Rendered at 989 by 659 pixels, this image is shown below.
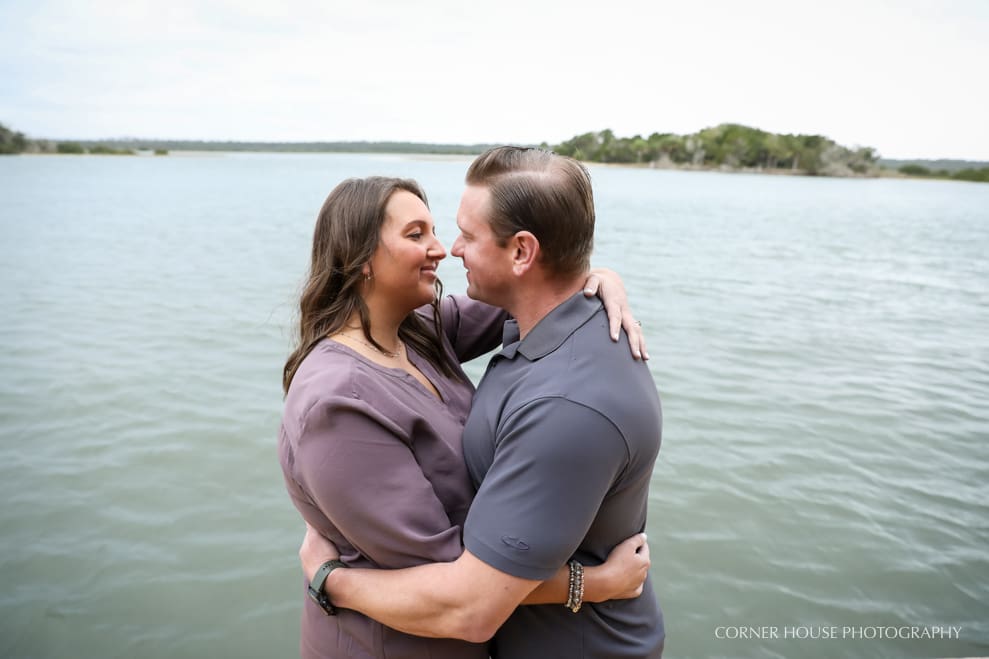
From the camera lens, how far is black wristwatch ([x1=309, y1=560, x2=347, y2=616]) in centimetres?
200

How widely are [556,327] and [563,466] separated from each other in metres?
0.49

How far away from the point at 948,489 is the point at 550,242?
591 centimetres

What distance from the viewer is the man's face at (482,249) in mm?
2076

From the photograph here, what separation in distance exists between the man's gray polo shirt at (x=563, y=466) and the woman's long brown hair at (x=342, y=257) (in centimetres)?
54

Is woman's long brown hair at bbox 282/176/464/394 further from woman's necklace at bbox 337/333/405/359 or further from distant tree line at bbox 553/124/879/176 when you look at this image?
distant tree line at bbox 553/124/879/176

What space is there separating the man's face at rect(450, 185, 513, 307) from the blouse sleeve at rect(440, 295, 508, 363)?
2.73 ft

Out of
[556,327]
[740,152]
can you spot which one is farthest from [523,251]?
[740,152]

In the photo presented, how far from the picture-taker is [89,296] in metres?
13.0

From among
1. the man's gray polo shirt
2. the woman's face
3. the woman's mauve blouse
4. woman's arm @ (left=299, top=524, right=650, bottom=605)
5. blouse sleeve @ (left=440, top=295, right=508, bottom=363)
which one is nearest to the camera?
the man's gray polo shirt

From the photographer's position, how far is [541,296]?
7.05 feet

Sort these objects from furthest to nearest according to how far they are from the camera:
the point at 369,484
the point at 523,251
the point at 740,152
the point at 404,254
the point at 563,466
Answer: the point at 740,152 < the point at 404,254 < the point at 523,251 < the point at 369,484 < the point at 563,466

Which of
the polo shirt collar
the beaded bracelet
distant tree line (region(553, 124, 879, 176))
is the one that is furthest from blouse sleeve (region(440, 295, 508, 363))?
distant tree line (region(553, 124, 879, 176))

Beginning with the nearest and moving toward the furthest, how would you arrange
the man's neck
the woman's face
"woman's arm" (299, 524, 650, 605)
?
"woman's arm" (299, 524, 650, 605), the man's neck, the woman's face

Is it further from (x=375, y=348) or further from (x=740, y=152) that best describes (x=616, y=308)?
(x=740, y=152)
